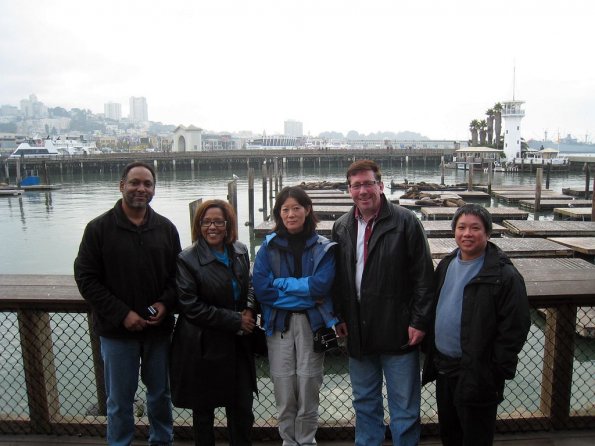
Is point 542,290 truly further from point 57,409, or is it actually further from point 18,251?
point 18,251

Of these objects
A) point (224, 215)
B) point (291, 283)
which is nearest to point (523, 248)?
point (291, 283)

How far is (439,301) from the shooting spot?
253 cm

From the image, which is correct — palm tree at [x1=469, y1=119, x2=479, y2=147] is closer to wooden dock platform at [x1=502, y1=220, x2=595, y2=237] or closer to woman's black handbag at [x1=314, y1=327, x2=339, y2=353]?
wooden dock platform at [x1=502, y1=220, x2=595, y2=237]

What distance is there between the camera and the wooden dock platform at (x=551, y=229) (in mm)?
14375

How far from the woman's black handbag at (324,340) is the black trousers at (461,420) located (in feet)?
1.80

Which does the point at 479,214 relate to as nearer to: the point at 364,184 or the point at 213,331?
the point at 364,184

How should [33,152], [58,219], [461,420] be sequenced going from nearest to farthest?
[461,420]
[58,219]
[33,152]

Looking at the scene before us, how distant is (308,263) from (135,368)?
1075 mm

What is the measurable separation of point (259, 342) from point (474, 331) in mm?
1116

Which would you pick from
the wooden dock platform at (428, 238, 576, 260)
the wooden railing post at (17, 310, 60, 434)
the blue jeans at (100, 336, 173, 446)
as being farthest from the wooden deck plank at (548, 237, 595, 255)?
the wooden railing post at (17, 310, 60, 434)

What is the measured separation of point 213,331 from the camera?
261cm

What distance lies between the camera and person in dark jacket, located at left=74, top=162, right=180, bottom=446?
102 inches

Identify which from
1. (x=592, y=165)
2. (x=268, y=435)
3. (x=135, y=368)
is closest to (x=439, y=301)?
(x=268, y=435)

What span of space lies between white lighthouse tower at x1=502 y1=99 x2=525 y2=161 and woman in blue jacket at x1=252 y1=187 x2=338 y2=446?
58.5 meters
